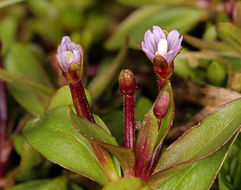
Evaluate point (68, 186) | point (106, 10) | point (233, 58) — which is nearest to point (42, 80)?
point (68, 186)

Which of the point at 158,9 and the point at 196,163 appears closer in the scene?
the point at 196,163

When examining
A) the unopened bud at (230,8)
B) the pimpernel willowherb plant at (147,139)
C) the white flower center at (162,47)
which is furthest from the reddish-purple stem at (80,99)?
the unopened bud at (230,8)

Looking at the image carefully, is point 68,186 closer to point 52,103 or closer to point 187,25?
point 52,103

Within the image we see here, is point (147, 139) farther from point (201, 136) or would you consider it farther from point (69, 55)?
point (69, 55)

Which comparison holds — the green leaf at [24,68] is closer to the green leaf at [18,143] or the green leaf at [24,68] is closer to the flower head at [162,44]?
the green leaf at [18,143]

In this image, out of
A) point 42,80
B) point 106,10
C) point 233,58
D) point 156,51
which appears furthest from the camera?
point 106,10

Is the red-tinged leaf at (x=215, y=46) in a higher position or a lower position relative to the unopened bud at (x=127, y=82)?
lower

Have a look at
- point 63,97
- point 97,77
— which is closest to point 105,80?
point 97,77
